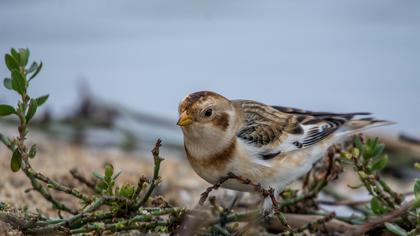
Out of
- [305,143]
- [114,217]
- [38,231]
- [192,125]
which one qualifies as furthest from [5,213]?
[305,143]

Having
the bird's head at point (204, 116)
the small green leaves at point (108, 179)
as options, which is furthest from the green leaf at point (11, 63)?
the bird's head at point (204, 116)

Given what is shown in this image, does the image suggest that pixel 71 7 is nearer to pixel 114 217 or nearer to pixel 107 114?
pixel 107 114

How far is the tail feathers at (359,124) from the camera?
207 inches

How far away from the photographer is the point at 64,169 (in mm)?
5816

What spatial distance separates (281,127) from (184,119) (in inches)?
32.4

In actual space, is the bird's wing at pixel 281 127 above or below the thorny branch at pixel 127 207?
above

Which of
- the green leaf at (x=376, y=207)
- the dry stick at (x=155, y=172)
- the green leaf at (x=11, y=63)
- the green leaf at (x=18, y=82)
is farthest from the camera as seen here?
the green leaf at (x=376, y=207)

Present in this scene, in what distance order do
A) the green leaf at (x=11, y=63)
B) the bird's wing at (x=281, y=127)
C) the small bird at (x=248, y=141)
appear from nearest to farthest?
the green leaf at (x=11, y=63), the small bird at (x=248, y=141), the bird's wing at (x=281, y=127)

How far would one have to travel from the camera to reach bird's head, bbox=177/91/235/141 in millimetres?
4340

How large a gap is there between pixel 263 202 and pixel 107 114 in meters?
3.64

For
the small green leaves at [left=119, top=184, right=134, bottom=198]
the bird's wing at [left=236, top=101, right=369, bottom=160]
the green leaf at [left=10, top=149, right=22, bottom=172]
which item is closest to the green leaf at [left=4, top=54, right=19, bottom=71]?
the green leaf at [left=10, top=149, right=22, bottom=172]

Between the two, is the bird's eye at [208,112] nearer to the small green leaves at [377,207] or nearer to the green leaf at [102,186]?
the green leaf at [102,186]

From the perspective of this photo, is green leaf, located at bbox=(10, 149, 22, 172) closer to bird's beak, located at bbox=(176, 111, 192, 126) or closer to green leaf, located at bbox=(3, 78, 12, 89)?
green leaf, located at bbox=(3, 78, 12, 89)

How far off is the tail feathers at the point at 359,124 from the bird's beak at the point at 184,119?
1302mm
